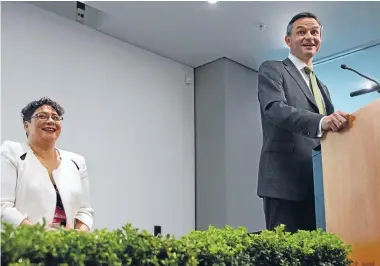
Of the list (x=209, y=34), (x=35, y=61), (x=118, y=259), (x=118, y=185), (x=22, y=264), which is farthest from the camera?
(x=209, y=34)

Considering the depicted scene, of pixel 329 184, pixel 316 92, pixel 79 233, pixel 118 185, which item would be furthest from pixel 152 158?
pixel 79 233

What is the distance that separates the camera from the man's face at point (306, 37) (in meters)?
2.22

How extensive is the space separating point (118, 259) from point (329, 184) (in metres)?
0.98

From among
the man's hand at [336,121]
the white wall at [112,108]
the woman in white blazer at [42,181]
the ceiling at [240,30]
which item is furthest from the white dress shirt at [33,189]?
the ceiling at [240,30]

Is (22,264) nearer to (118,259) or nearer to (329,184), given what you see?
(118,259)

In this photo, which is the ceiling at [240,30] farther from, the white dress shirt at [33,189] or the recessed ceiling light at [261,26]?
the white dress shirt at [33,189]

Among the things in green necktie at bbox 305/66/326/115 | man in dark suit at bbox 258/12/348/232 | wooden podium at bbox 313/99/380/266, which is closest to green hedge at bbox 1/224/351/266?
wooden podium at bbox 313/99/380/266

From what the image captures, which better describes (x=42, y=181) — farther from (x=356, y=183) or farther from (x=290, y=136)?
(x=356, y=183)

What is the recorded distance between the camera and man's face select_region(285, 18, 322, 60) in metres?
2.22

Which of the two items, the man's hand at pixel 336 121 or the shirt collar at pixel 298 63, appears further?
the shirt collar at pixel 298 63

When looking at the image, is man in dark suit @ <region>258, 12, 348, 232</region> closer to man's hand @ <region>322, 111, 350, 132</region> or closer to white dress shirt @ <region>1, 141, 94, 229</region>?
man's hand @ <region>322, 111, 350, 132</region>

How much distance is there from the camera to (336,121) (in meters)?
1.82

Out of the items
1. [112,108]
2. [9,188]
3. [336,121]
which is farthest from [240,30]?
[336,121]

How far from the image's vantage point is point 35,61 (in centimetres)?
423
